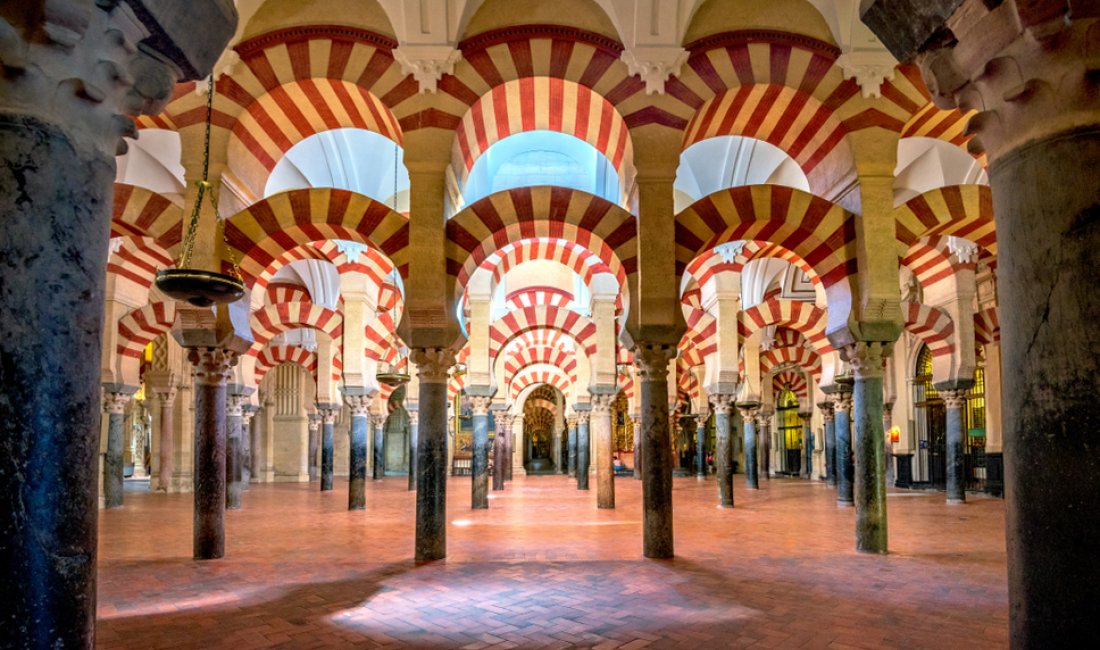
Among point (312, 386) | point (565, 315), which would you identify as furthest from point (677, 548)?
point (312, 386)

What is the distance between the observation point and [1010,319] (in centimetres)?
217

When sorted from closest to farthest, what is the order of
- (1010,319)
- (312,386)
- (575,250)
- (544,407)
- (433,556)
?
(1010,319) < (433,556) < (575,250) < (312,386) < (544,407)

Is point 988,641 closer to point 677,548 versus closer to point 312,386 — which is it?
point 677,548

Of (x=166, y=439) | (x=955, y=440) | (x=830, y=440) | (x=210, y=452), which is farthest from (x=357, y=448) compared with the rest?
(x=830, y=440)

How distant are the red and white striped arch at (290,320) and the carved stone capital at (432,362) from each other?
683 centimetres

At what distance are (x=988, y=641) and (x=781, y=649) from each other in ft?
3.98

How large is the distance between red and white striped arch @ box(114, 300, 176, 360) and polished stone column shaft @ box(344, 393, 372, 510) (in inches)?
141

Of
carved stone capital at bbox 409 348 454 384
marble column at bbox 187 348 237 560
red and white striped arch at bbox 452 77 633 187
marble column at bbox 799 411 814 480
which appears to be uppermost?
red and white striped arch at bbox 452 77 633 187

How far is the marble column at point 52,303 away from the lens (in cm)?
198

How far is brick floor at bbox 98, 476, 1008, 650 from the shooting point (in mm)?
4586

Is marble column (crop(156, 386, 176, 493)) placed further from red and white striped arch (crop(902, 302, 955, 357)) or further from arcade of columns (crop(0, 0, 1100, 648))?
red and white striped arch (crop(902, 302, 955, 357))

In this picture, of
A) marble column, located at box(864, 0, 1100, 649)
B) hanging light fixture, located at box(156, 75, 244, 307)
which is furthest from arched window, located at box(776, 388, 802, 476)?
marble column, located at box(864, 0, 1100, 649)

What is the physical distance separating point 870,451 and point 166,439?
15.3 metres

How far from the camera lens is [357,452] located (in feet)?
42.5
